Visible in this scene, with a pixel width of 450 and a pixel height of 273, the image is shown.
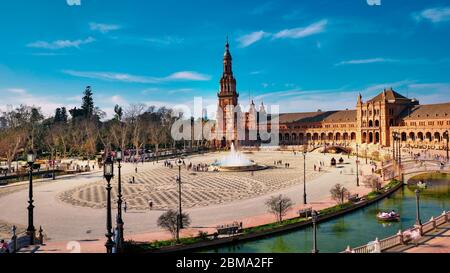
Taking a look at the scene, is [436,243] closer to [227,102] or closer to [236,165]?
[236,165]

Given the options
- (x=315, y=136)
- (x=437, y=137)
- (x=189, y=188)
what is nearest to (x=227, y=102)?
(x=315, y=136)

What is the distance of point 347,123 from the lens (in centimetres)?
11219

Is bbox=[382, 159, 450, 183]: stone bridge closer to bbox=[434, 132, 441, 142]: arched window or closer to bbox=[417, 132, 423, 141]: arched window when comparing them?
bbox=[434, 132, 441, 142]: arched window

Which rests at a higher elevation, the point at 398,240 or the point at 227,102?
the point at 227,102

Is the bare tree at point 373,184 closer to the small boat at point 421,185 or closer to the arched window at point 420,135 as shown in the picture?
the small boat at point 421,185

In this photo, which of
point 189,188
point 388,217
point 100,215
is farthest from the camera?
point 189,188

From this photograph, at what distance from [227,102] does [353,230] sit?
96.6 metres

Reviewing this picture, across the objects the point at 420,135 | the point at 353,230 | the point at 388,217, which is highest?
the point at 420,135

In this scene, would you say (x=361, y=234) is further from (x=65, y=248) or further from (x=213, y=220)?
(x=65, y=248)

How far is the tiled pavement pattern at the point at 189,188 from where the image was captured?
33469mm

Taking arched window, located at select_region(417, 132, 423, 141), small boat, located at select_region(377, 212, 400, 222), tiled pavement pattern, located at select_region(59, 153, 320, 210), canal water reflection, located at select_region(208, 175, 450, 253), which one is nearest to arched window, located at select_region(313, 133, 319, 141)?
arched window, located at select_region(417, 132, 423, 141)

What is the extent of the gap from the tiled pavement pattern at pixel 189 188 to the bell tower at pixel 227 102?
63.2 metres
